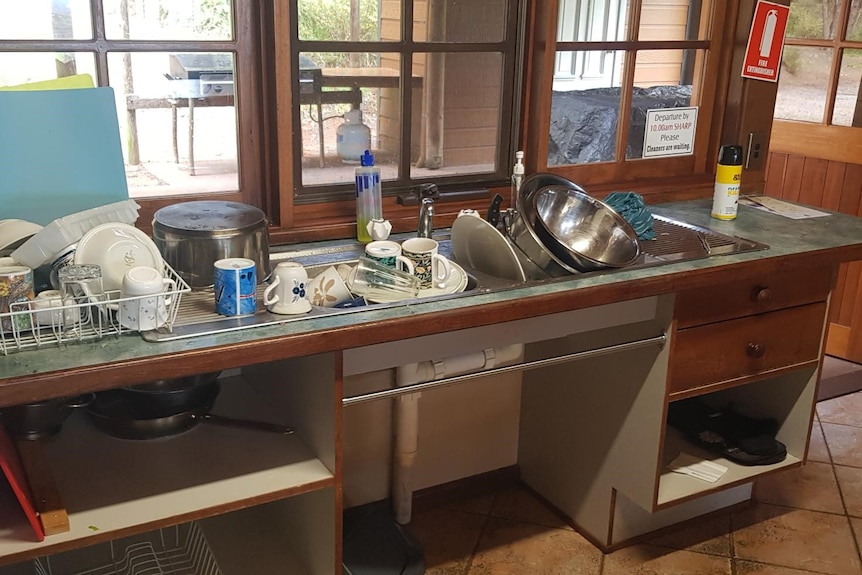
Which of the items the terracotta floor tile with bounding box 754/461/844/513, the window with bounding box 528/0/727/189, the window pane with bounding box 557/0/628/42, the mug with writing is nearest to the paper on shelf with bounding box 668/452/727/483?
the terracotta floor tile with bounding box 754/461/844/513

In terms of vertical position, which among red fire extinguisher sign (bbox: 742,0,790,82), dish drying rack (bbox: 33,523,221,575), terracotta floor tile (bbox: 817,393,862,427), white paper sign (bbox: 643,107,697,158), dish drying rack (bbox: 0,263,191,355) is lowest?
terracotta floor tile (bbox: 817,393,862,427)

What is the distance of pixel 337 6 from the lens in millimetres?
2025

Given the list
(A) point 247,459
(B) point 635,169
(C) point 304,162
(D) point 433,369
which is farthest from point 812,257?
(A) point 247,459

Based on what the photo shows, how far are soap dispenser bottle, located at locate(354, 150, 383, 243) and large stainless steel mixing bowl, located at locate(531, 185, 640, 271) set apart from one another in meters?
0.35

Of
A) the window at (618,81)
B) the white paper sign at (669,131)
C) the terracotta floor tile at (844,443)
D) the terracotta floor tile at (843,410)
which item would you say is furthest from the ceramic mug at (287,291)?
the terracotta floor tile at (843,410)

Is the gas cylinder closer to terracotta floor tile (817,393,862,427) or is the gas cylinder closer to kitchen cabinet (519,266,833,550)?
kitchen cabinet (519,266,833,550)

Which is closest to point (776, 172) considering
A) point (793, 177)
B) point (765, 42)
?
point (793, 177)

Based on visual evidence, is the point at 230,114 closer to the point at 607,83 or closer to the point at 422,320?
the point at 422,320

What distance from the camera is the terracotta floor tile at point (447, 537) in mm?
2209

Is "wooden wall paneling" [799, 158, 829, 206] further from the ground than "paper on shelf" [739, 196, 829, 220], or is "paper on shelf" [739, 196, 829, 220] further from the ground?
"paper on shelf" [739, 196, 829, 220]

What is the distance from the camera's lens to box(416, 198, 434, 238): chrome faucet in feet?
6.59

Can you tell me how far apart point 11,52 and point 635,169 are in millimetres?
1621

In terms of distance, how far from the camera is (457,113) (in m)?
2.26

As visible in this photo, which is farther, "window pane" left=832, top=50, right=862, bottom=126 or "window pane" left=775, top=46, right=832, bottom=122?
"window pane" left=775, top=46, right=832, bottom=122
